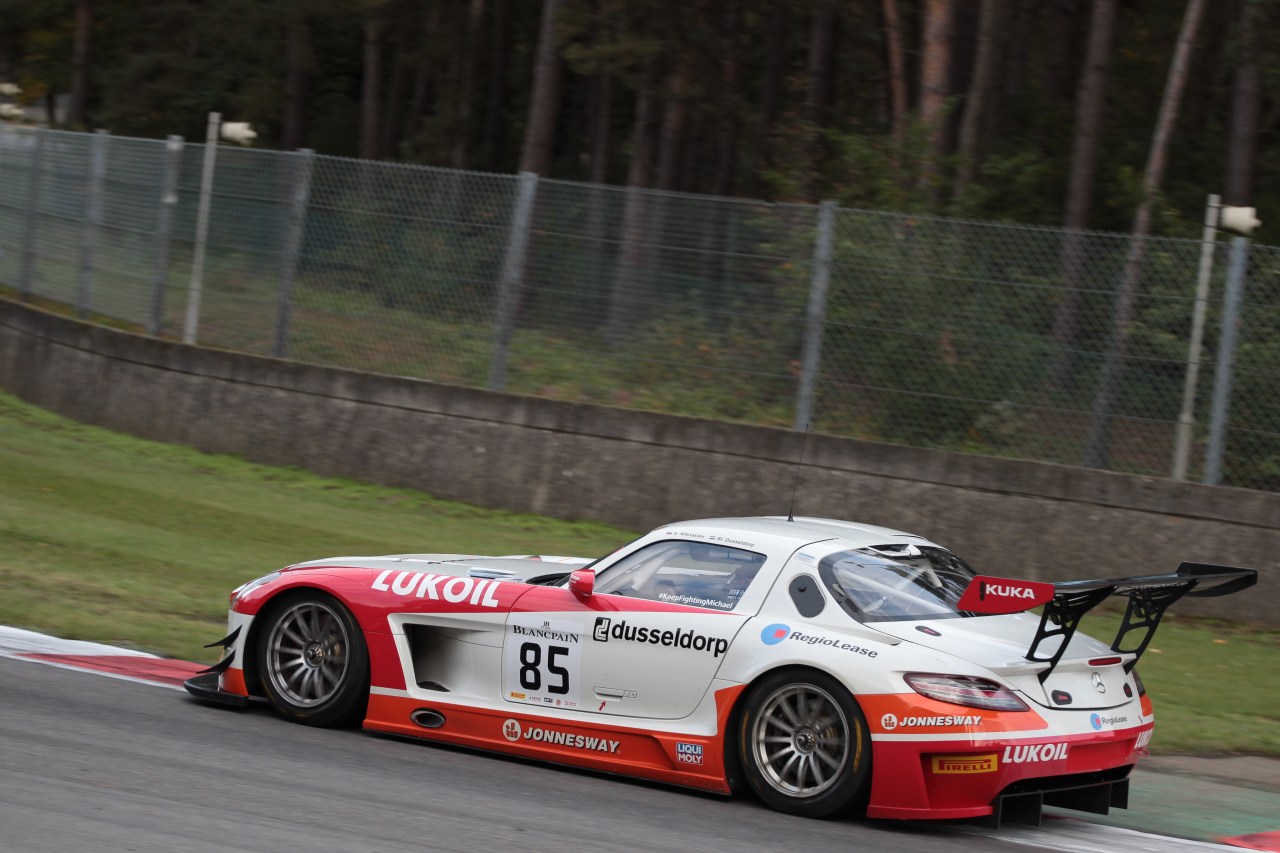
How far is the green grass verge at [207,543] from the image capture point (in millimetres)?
9117

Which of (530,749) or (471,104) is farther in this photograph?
(471,104)

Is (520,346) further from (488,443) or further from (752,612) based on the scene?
(752,612)

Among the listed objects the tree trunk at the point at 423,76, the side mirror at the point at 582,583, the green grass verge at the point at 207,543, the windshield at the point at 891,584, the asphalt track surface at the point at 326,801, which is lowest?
the green grass verge at the point at 207,543

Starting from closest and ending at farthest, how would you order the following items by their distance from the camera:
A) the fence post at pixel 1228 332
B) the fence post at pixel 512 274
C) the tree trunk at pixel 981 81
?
the fence post at pixel 1228 332
the fence post at pixel 512 274
the tree trunk at pixel 981 81

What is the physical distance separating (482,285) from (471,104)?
24010 millimetres

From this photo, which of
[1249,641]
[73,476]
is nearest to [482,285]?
[73,476]

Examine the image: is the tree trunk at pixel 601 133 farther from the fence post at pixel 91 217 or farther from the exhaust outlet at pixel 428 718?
the exhaust outlet at pixel 428 718

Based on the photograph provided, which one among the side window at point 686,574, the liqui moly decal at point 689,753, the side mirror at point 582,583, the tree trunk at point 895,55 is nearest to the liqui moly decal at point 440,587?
the side mirror at point 582,583

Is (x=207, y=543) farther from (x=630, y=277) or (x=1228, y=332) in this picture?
(x=1228, y=332)

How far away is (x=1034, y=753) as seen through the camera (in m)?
5.73

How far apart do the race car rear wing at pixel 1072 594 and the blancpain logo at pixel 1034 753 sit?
0.95ft

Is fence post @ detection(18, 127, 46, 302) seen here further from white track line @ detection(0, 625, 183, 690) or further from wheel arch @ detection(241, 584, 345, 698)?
wheel arch @ detection(241, 584, 345, 698)

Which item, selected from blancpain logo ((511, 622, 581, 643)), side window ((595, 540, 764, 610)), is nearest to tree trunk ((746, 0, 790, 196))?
side window ((595, 540, 764, 610))

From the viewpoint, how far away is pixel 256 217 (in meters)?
16.7
